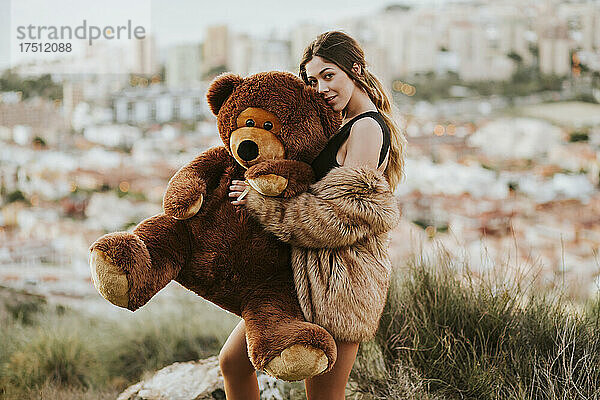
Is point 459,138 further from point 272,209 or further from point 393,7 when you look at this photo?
point 272,209

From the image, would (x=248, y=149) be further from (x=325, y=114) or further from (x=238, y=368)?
(x=238, y=368)

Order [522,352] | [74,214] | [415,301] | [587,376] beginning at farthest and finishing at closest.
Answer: [74,214] → [415,301] → [522,352] → [587,376]

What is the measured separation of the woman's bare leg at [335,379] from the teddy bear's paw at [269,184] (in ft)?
1.44

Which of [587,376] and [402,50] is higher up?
[402,50]

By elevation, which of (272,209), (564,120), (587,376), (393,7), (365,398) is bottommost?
(365,398)

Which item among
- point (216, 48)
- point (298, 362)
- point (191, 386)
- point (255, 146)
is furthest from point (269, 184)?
point (216, 48)

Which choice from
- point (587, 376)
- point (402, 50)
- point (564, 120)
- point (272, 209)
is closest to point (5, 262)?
point (272, 209)

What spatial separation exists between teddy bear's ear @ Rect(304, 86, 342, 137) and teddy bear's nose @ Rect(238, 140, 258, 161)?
20 centimetres

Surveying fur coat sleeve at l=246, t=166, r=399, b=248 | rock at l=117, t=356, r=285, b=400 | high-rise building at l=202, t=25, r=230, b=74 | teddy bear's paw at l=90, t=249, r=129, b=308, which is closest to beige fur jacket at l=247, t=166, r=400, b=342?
fur coat sleeve at l=246, t=166, r=399, b=248

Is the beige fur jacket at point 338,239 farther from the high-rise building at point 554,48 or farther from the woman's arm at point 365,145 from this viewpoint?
the high-rise building at point 554,48

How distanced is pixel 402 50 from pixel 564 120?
203cm

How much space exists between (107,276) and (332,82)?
0.76 m

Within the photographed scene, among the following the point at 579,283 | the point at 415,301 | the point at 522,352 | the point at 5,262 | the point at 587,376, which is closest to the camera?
the point at 587,376

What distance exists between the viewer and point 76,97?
5176 mm
